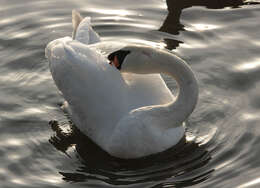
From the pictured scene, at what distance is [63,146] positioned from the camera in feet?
28.1

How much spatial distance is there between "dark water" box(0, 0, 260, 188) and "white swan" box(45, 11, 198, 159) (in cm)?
28

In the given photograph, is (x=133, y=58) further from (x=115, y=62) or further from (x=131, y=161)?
(x=131, y=161)

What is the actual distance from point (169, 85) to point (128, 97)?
187 centimetres

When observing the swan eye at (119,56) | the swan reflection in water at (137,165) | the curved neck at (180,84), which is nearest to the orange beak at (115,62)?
the swan eye at (119,56)

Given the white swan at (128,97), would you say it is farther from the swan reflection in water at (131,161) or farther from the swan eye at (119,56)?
the swan reflection in water at (131,161)

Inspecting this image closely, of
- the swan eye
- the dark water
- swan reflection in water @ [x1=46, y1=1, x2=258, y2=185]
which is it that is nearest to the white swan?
the swan eye

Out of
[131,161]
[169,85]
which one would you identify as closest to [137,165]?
[131,161]

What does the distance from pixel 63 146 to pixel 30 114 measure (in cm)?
92

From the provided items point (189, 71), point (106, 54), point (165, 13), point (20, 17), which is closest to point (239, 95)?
point (189, 71)

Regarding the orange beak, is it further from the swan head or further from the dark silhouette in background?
the dark silhouette in background

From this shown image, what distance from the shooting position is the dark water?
7805mm

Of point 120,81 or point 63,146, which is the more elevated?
point 120,81

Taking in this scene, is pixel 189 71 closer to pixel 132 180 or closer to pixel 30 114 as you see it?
pixel 132 180

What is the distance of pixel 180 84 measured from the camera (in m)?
8.10
